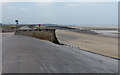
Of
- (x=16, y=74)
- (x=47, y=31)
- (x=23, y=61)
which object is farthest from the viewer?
(x=47, y=31)

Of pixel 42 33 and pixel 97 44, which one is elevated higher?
pixel 42 33

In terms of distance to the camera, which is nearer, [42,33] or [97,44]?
[42,33]

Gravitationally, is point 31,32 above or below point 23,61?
above

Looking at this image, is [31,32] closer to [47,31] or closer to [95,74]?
[47,31]

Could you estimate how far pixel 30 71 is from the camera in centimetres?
584

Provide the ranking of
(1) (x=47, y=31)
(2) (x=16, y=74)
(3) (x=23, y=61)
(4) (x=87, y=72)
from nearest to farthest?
(2) (x=16, y=74) → (4) (x=87, y=72) → (3) (x=23, y=61) → (1) (x=47, y=31)

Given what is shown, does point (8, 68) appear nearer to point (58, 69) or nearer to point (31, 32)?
point (58, 69)

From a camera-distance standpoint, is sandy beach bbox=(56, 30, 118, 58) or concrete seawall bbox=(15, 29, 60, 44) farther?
concrete seawall bbox=(15, 29, 60, 44)

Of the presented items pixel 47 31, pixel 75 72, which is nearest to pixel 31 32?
pixel 47 31

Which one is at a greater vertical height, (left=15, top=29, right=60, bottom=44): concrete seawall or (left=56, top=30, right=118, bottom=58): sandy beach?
(left=15, top=29, right=60, bottom=44): concrete seawall

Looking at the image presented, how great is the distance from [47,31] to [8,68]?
47.8 feet

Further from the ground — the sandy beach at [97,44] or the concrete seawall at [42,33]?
the concrete seawall at [42,33]

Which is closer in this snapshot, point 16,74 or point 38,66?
point 16,74

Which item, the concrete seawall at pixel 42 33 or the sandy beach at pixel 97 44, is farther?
the concrete seawall at pixel 42 33
